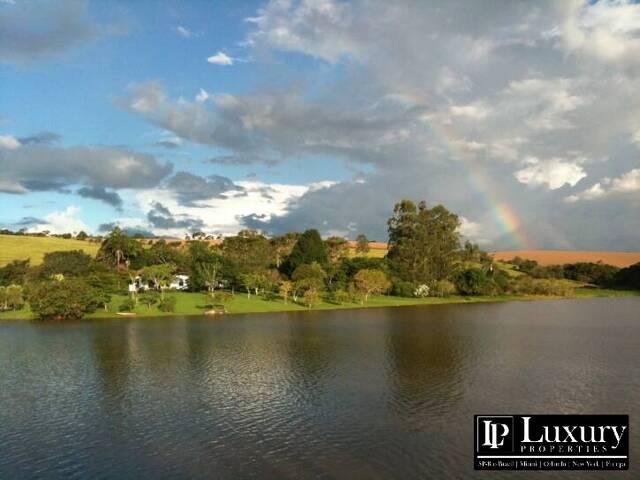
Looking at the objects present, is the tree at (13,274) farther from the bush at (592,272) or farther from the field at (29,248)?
the bush at (592,272)

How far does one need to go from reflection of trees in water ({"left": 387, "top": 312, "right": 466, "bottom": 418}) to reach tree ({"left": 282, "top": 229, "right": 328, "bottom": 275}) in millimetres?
65470

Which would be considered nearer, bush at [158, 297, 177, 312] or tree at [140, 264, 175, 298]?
bush at [158, 297, 177, 312]

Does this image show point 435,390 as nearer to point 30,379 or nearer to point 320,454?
point 320,454

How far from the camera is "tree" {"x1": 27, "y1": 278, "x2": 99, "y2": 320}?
9056 cm

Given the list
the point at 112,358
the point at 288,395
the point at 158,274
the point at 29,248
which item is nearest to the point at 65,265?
the point at 158,274

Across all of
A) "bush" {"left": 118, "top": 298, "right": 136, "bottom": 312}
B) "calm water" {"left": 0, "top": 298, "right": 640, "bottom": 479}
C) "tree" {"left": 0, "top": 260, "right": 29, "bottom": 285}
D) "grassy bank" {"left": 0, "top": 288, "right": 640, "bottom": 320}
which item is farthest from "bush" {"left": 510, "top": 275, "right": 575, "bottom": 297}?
"tree" {"left": 0, "top": 260, "right": 29, "bottom": 285}

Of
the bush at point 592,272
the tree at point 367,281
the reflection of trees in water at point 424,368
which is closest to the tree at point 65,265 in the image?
the tree at point 367,281

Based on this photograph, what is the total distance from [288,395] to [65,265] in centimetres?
10810

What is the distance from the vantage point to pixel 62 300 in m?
90.5

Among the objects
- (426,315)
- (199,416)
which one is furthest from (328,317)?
(199,416)

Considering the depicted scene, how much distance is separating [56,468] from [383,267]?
116m

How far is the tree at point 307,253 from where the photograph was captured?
142 meters

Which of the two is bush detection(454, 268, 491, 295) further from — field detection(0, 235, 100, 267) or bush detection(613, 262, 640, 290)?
field detection(0, 235, 100, 267)

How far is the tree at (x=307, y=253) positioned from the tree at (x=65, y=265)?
4908 centimetres
